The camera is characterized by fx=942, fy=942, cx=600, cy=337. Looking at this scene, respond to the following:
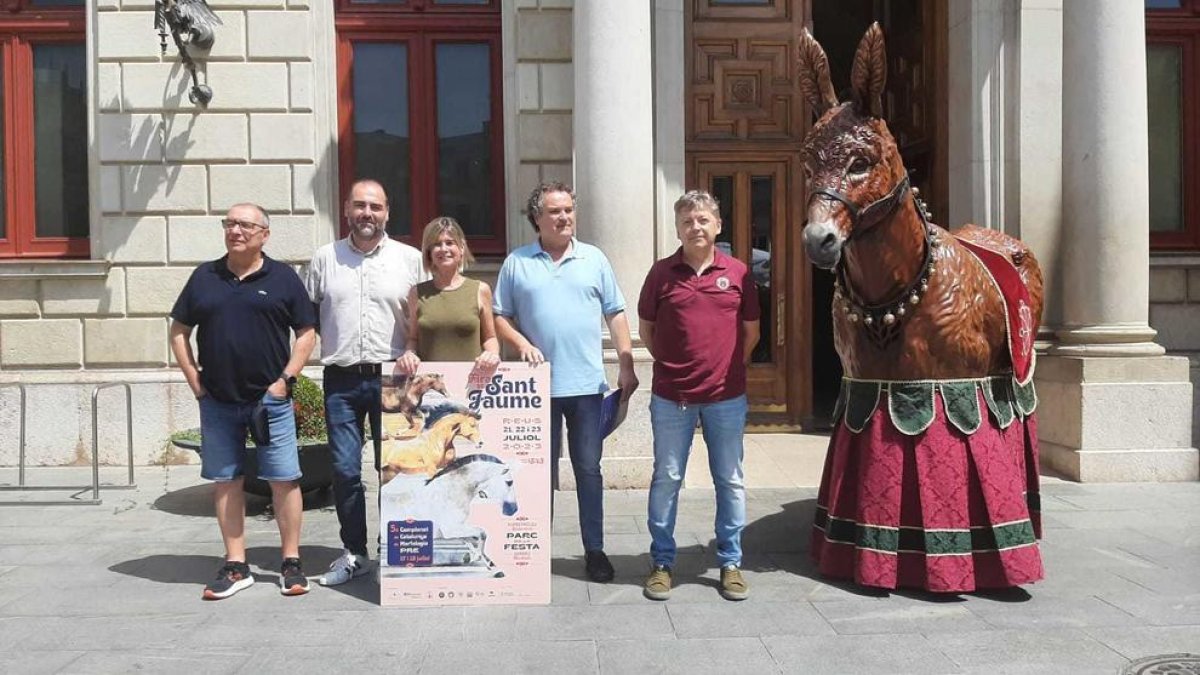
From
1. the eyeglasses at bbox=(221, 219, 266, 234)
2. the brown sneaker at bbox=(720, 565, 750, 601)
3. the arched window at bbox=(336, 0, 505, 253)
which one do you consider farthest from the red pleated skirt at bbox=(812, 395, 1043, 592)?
the arched window at bbox=(336, 0, 505, 253)

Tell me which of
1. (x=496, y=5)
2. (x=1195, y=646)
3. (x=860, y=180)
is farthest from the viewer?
(x=496, y=5)

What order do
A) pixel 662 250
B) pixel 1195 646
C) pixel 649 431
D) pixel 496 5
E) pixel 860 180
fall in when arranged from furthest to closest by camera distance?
pixel 496 5
pixel 662 250
pixel 649 431
pixel 860 180
pixel 1195 646

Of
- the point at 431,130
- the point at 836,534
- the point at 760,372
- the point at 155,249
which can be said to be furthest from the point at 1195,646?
the point at 155,249

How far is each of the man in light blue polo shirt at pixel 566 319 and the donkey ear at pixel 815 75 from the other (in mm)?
1355

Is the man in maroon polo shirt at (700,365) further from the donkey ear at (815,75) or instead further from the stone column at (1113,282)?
the stone column at (1113,282)

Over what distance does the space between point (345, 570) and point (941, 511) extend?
321 cm

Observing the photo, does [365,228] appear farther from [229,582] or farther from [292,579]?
[229,582]

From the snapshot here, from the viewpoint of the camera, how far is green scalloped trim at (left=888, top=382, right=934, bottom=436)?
4832 mm

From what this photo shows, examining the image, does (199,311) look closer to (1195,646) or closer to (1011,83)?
(1195,646)

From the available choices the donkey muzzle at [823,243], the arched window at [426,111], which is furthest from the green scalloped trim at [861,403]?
the arched window at [426,111]

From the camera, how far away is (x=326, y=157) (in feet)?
29.3

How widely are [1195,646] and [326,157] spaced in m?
7.71

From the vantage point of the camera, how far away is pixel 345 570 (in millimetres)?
5230

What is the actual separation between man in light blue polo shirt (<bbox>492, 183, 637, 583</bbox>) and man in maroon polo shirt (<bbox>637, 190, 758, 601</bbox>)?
0.26 metres
